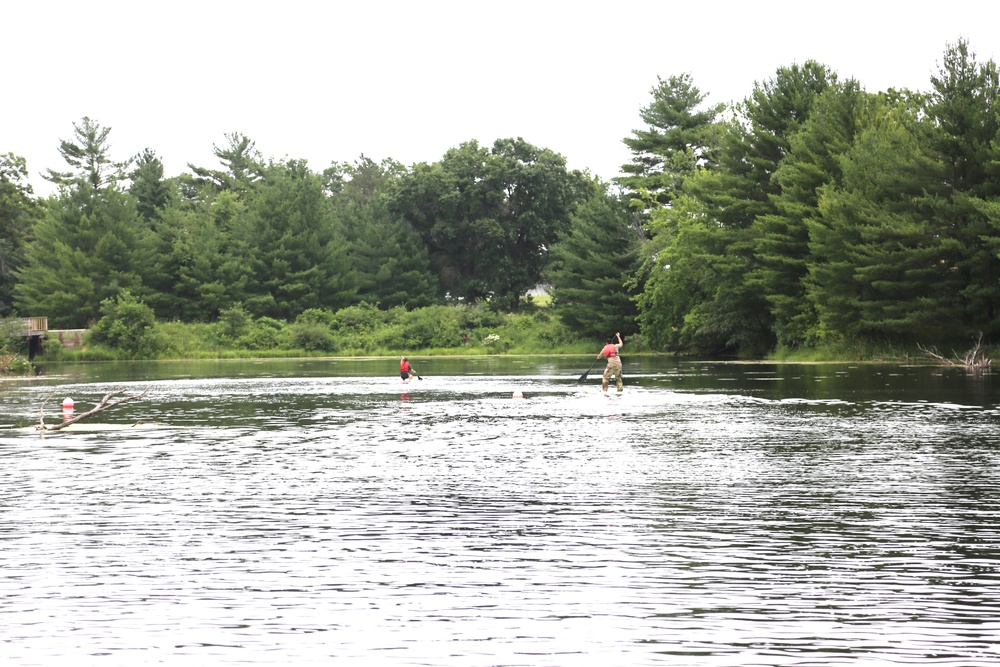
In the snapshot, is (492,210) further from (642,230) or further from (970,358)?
(970,358)

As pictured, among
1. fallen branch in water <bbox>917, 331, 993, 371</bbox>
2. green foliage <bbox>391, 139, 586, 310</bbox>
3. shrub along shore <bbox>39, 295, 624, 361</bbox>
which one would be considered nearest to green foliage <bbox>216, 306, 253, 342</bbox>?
shrub along shore <bbox>39, 295, 624, 361</bbox>

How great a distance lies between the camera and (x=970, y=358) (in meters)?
57.9

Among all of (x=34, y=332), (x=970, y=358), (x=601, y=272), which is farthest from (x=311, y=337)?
(x=970, y=358)

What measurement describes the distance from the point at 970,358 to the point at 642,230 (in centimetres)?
4176

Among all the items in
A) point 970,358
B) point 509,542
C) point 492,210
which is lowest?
point 509,542

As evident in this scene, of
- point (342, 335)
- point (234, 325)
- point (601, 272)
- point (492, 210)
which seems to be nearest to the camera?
point (601, 272)

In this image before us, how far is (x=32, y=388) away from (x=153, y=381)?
5739 mm

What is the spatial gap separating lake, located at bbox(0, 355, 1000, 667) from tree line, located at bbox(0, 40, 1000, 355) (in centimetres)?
3318

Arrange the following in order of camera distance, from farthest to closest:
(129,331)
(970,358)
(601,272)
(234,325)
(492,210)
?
(492,210)
(234,325)
(601,272)
(129,331)
(970,358)

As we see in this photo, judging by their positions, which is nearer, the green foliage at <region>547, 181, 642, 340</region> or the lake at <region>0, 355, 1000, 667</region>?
the lake at <region>0, 355, 1000, 667</region>

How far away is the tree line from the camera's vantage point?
199ft

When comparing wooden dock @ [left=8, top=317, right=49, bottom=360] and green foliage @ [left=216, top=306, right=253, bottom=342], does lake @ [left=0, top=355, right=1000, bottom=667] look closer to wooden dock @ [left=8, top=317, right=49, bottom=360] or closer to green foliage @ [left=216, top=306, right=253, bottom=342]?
wooden dock @ [left=8, top=317, right=49, bottom=360]

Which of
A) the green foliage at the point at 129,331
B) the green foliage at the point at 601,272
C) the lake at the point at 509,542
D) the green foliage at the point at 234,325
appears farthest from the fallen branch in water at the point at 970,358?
the green foliage at the point at 129,331

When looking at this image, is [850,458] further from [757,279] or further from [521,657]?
[757,279]
